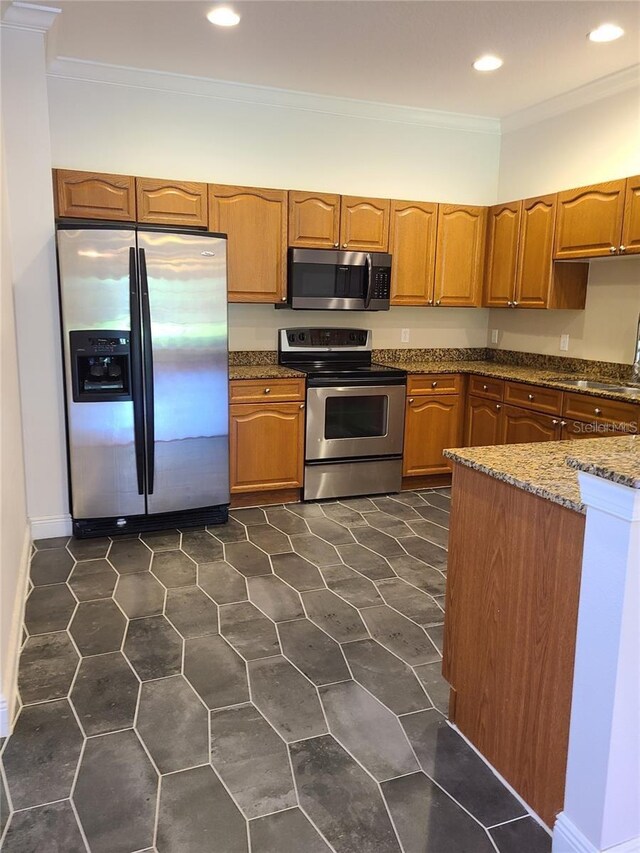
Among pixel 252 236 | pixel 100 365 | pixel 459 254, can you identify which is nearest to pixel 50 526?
pixel 100 365

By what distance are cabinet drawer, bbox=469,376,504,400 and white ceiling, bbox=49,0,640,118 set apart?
6.44 ft

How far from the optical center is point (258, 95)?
13.9 ft

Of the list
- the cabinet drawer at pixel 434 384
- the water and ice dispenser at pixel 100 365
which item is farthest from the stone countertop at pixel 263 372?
the cabinet drawer at pixel 434 384

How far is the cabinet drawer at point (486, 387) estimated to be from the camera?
14.2 ft

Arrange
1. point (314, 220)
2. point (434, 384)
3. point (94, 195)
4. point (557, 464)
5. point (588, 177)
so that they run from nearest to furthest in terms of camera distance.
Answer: point (557, 464) < point (94, 195) < point (588, 177) < point (314, 220) < point (434, 384)

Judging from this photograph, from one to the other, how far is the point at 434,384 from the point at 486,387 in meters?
0.38

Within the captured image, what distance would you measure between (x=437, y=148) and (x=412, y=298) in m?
1.24

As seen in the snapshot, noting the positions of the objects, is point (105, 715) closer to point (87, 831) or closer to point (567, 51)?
point (87, 831)

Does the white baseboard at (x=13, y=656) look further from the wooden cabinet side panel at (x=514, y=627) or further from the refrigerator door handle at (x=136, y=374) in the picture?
the wooden cabinet side panel at (x=514, y=627)

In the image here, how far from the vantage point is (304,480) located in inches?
168

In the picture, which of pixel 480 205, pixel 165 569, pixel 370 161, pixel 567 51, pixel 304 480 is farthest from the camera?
pixel 480 205

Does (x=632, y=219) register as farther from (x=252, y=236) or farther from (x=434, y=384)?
(x=252, y=236)

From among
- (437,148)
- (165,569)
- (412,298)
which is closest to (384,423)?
(412,298)

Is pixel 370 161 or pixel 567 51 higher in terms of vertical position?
pixel 567 51
